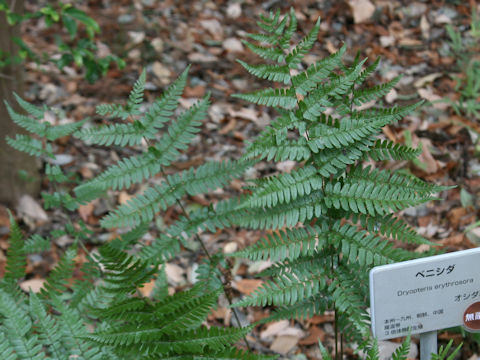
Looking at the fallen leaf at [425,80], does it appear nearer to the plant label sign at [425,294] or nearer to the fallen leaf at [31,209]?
the plant label sign at [425,294]

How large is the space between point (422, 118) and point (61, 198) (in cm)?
261

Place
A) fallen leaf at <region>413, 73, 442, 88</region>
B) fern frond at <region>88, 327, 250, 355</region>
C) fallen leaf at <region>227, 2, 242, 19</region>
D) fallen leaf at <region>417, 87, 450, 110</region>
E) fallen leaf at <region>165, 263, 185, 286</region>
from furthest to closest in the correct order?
fallen leaf at <region>227, 2, 242, 19</region>, fallen leaf at <region>413, 73, 442, 88</region>, fallen leaf at <region>417, 87, 450, 110</region>, fallen leaf at <region>165, 263, 185, 286</region>, fern frond at <region>88, 327, 250, 355</region>

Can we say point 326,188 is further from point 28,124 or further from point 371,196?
point 28,124

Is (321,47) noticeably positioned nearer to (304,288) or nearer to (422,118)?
(422,118)

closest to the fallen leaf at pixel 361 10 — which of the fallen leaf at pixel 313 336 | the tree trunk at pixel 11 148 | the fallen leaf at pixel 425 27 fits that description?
the fallen leaf at pixel 425 27

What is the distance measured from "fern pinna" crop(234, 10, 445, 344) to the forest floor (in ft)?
3.28

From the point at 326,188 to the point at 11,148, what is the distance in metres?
2.35

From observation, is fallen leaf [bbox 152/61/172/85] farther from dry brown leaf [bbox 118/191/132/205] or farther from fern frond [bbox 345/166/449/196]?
fern frond [bbox 345/166/449/196]

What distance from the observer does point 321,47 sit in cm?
465

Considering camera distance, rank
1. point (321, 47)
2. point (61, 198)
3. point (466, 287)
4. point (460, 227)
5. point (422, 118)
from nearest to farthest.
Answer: point (466, 287) → point (61, 198) → point (460, 227) → point (422, 118) → point (321, 47)

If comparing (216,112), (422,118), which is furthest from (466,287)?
(216,112)

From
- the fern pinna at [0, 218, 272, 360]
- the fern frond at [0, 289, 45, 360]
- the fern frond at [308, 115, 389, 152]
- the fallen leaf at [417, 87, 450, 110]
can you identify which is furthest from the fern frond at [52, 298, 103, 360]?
the fallen leaf at [417, 87, 450, 110]

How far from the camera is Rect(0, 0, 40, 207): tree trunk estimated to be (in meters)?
3.25

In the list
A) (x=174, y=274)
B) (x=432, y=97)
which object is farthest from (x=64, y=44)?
(x=432, y=97)
